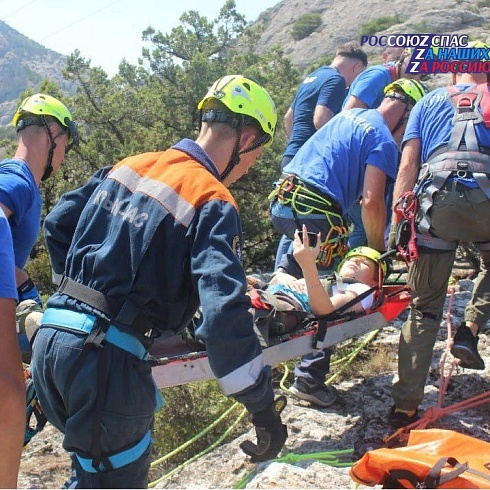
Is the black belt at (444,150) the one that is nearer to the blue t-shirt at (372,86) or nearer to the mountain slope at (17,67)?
the blue t-shirt at (372,86)

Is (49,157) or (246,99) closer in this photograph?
(246,99)

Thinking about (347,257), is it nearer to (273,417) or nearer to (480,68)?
(480,68)

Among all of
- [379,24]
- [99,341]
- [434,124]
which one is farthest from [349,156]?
[379,24]

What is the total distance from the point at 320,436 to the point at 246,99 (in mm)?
2383

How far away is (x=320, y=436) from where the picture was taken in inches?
154

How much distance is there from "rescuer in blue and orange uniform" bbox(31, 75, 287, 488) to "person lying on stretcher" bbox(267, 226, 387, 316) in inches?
59.6

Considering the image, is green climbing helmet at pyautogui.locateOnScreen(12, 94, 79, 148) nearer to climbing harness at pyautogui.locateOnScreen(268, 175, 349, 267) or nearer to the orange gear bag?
climbing harness at pyautogui.locateOnScreen(268, 175, 349, 267)

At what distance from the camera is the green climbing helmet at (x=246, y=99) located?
8.19 feet

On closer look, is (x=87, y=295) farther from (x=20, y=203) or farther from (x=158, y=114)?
(x=158, y=114)

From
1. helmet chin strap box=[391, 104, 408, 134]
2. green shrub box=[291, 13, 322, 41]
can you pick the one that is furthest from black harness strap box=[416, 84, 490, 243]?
green shrub box=[291, 13, 322, 41]

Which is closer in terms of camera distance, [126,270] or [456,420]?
[126,270]

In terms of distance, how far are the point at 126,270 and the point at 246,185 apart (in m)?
6.91

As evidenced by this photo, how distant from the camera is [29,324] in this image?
10.5ft

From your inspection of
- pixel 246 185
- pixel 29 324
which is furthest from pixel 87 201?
pixel 246 185
